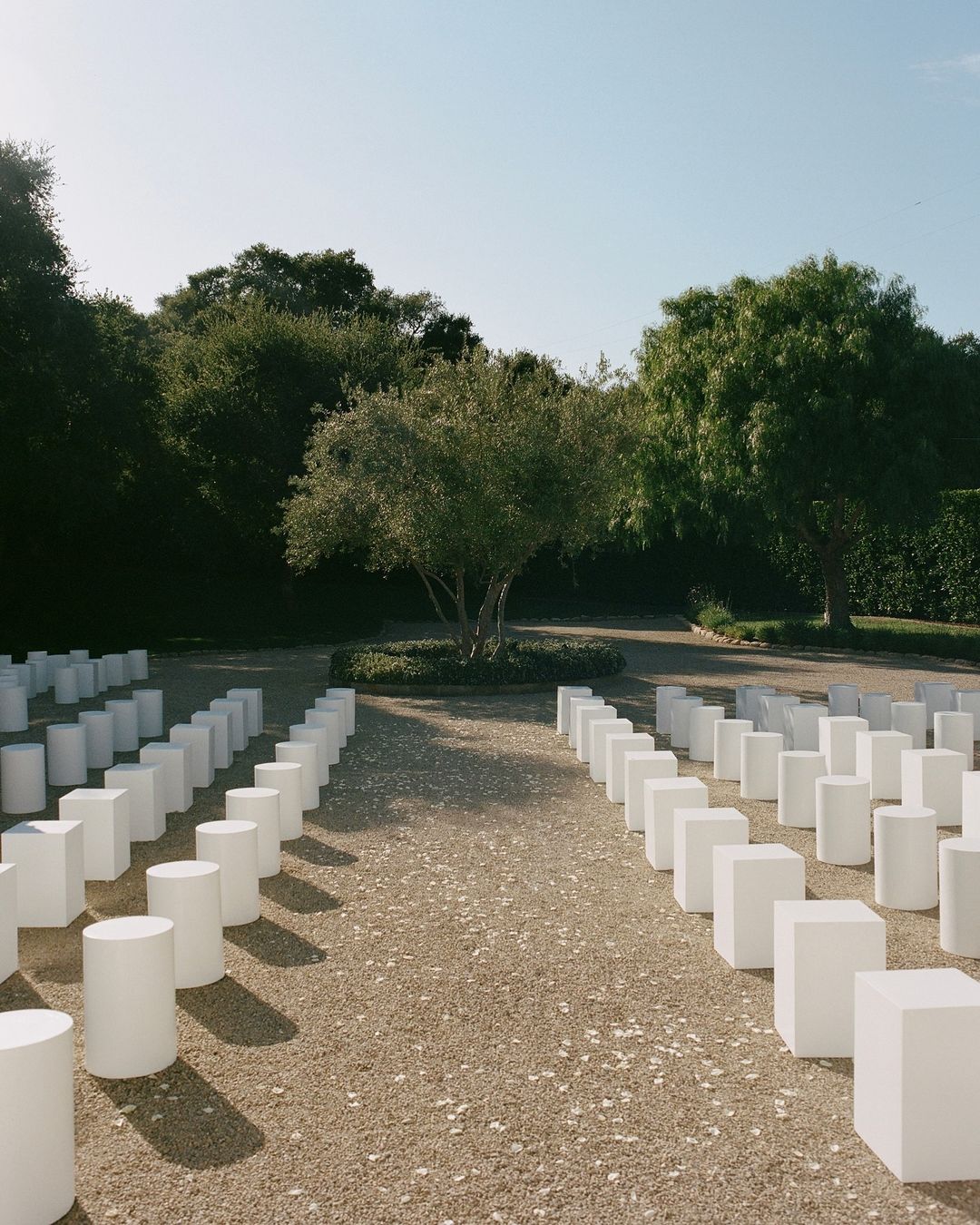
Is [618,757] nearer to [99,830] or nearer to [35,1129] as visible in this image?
[99,830]

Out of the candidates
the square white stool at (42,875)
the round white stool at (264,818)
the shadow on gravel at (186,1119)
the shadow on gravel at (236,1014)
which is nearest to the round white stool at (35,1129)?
the shadow on gravel at (186,1119)

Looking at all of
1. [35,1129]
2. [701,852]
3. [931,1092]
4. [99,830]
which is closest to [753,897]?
[701,852]

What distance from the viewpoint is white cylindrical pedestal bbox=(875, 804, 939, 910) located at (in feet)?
18.8

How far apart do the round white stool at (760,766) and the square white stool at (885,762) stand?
2.29 ft

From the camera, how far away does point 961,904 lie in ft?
16.6

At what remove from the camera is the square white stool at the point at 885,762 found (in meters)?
8.16

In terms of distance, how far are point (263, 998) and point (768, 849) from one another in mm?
2518

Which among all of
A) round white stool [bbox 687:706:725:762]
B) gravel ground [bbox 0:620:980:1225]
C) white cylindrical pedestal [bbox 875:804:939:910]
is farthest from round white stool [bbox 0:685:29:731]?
white cylindrical pedestal [bbox 875:804:939:910]

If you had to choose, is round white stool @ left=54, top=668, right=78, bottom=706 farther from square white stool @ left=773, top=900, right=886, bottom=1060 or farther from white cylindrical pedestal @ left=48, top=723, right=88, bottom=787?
square white stool @ left=773, top=900, right=886, bottom=1060

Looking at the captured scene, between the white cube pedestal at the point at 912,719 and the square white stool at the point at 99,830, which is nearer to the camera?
the square white stool at the point at 99,830

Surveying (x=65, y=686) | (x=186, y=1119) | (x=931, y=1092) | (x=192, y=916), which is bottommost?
(x=186, y=1119)

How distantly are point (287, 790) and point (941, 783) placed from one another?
4.60 m

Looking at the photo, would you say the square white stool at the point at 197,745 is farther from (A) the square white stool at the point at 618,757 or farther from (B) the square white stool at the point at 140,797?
(A) the square white stool at the point at 618,757

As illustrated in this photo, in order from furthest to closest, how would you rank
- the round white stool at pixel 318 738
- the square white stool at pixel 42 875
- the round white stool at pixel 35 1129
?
1. the round white stool at pixel 318 738
2. the square white stool at pixel 42 875
3. the round white stool at pixel 35 1129
